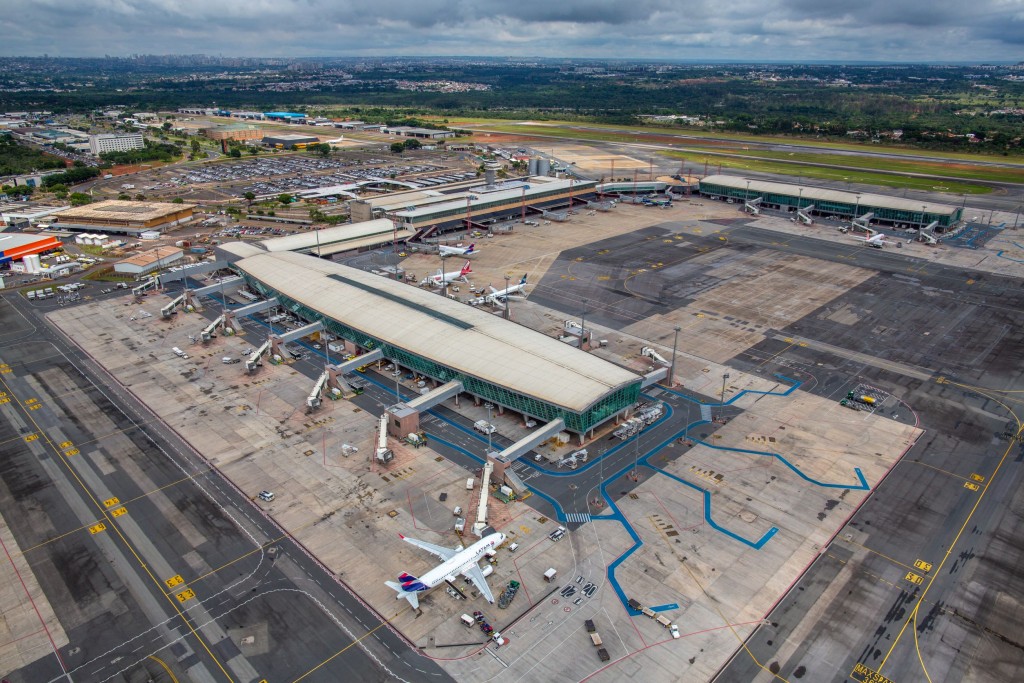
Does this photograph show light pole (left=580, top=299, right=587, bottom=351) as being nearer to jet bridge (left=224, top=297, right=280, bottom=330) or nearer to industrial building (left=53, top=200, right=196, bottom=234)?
jet bridge (left=224, top=297, right=280, bottom=330)

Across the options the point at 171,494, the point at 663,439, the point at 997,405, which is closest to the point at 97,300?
the point at 171,494

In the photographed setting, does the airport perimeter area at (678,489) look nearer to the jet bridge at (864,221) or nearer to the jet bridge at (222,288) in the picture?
the jet bridge at (222,288)

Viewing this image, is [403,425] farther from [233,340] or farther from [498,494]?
[233,340]

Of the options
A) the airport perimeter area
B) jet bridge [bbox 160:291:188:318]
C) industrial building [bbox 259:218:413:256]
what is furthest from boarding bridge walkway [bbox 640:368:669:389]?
industrial building [bbox 259:218:413:256]

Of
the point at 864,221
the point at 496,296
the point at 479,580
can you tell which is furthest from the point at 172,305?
the point at 864,221

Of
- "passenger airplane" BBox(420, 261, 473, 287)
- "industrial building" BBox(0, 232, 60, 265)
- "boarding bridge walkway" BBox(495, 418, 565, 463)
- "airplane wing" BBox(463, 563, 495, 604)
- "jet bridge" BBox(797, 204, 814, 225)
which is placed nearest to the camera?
"airplane wing" BBox(463, 563, 495, 604)
